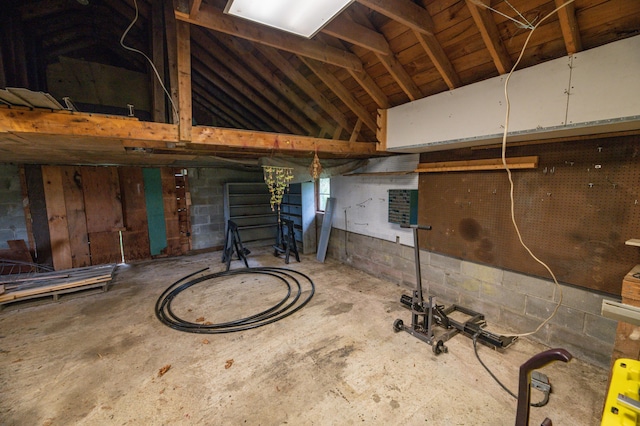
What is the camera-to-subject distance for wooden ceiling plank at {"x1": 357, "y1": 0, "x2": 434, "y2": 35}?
1730 mm

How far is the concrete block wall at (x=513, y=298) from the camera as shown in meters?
2.20

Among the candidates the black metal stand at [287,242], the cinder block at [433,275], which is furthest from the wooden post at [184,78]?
the cinder block at [433,275]

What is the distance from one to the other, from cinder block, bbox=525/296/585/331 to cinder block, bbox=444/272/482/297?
0.49 m

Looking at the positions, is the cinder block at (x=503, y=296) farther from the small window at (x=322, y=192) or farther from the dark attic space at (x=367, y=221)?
the small window at (x=322, y=192)

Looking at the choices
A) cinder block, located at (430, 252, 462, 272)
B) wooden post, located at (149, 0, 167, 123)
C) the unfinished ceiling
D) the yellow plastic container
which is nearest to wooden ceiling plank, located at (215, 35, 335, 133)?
the unfinished ceiling

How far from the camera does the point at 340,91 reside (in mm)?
3092

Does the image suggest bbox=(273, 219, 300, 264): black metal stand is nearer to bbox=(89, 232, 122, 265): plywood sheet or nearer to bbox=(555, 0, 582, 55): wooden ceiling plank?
bbox=(89, 232, 122, 265): plywood sheet

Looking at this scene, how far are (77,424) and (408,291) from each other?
3.52 meters

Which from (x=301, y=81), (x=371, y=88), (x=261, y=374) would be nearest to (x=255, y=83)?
(x=301, y=81)

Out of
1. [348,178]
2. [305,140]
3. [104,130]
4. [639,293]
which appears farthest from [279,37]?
[639,293]

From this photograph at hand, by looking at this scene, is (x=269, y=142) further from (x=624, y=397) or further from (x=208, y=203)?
(x=208, y=203)

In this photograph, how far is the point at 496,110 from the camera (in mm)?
2213

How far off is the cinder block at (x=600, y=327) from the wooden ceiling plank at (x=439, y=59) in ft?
7.78

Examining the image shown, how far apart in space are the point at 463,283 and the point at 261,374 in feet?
8.17
